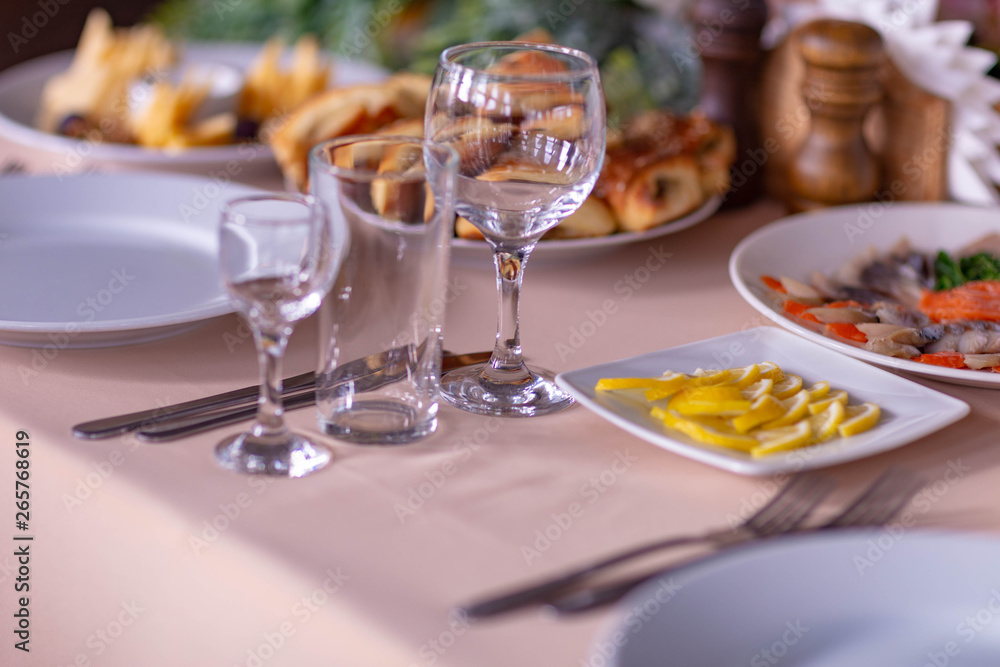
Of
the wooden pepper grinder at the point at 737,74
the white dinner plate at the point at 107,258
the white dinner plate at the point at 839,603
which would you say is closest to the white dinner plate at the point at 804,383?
the white dinner plate at the point at 839,603

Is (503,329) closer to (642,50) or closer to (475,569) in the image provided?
(475,569)

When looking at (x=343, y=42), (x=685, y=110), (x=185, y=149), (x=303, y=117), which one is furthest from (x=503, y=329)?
(x=343, y=42)

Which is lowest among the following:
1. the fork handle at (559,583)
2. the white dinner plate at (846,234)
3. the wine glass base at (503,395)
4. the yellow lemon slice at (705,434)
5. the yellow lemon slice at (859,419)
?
the wine glass base at (503,395)

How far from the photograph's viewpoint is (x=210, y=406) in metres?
0.75

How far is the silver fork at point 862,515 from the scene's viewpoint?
54cm

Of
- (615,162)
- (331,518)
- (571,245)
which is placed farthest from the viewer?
(615,162)

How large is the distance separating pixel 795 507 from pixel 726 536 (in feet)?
0.21

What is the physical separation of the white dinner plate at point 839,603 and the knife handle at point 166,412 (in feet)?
1.23

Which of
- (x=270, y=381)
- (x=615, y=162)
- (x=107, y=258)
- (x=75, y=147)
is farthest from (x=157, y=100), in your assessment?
(x=270, y=381)

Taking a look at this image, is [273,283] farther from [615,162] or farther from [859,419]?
[615,162]

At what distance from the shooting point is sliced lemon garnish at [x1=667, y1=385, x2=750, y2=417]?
72 centimetres

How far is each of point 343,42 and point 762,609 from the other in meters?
2.55

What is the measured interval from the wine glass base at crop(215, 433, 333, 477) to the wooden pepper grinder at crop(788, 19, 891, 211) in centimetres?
81

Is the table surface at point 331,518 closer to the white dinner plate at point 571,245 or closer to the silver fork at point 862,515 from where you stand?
the silver fork at point 862,515
